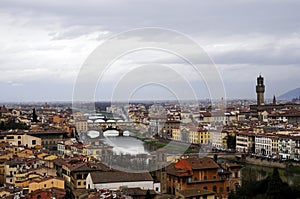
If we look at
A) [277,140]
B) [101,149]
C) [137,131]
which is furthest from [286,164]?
[137,131]

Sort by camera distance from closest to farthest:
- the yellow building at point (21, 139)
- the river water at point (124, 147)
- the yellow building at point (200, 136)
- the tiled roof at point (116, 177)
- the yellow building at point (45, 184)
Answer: the yellow building at point (45, 184) → the tiled roof at point (116, 177) → the river water at point (124, 147) → the yellow building at point (21, 139) → the yellow building at point (200, 136)

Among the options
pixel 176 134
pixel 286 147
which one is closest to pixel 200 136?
pixel 176 134

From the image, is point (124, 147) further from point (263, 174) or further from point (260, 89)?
point (260, 89)

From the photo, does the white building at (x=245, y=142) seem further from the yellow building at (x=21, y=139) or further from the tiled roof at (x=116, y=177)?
the tiled roof at (x=116, y=177)

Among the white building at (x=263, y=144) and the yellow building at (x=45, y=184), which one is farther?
the white building at (x=263, y=144)

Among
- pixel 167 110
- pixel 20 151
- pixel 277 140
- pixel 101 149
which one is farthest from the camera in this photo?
pixel 167 110

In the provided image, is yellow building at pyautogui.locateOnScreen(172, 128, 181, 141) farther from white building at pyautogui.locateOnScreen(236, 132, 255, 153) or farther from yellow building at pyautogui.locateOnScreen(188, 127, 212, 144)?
white building at pyautogui.locateOnScreen(236, 132, 255, 153)

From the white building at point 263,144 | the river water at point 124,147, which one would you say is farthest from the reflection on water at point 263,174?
the river water at point 124,147

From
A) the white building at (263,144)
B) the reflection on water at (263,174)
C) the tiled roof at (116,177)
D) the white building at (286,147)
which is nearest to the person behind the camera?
the tiled roof at (116,177)

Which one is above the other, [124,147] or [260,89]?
[260,89]

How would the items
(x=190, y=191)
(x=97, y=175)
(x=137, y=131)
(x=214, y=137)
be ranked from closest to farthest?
(x=190, y=191) < (x=97, y=175) < (x=214, y=137) < (x=137, y=131)

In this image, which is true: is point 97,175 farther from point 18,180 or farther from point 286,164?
point 286,164
